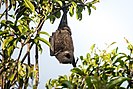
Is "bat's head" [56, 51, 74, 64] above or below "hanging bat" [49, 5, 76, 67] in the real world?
below

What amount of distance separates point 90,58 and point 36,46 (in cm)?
107

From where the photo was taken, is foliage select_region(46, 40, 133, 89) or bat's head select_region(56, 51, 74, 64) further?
bat's head select_region(56, 51, 74, 64)

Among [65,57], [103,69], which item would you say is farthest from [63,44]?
[103,69]

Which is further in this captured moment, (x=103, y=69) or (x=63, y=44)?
(x=63, y=44)

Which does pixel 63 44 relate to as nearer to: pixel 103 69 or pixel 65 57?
pixel 65 57

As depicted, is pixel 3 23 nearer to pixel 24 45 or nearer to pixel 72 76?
pixel 24 45

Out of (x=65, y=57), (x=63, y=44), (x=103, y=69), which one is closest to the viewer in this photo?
(x=103, y=69)

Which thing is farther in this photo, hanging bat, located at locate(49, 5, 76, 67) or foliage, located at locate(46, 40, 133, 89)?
hanging bat, located at locate(49, 5, 76, 67)

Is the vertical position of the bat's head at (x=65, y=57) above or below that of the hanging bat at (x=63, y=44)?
below

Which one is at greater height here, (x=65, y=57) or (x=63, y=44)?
(x=63, y=44)

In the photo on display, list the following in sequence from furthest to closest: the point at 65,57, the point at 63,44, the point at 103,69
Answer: the point at 63,44 → the point at 65,57 → the point at 103,69

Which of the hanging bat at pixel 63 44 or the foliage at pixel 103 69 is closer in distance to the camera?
the foliage at pixel 103 69

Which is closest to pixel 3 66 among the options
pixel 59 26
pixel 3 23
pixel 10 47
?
pixel 10 47

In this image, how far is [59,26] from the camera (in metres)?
6.26
